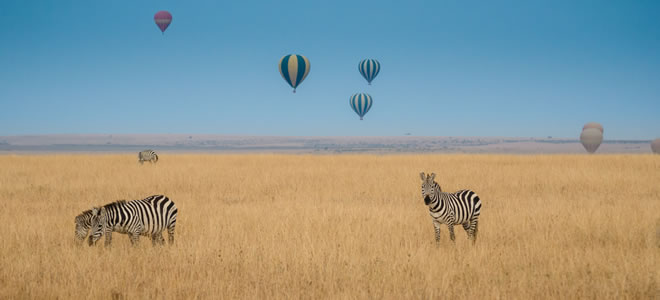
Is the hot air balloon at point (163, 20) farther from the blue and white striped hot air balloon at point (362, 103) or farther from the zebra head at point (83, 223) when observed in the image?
the zebra head at point (83, 223)

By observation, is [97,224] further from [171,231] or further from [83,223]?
[171,231]

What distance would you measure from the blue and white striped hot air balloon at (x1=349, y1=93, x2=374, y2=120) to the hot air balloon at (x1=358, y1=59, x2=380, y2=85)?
430cm

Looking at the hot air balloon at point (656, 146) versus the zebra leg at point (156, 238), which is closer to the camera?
the zebra leg at point (156, 238)

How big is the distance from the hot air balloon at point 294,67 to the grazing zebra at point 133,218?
39.2m

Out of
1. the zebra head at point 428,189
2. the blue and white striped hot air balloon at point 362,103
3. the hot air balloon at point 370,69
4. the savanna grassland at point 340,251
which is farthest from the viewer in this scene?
the blue and white striped hot air balloon at point 362,103

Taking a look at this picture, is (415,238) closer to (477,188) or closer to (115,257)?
(115,257)

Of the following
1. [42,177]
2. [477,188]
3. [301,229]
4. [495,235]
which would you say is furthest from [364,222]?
[42,177]

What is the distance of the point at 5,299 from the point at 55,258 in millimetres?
1606

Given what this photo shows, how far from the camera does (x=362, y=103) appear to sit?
60.3m

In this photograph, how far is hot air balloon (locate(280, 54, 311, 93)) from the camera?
4688 cm

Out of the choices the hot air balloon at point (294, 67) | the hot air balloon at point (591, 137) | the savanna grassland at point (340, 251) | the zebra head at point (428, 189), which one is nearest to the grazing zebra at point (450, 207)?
the zebra head at point (428, 189)

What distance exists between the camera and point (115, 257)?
7832 mm

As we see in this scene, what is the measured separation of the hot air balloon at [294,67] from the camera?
46.9m

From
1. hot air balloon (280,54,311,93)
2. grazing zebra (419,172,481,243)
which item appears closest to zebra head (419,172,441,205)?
grazing zebra (419,172,481,243)
